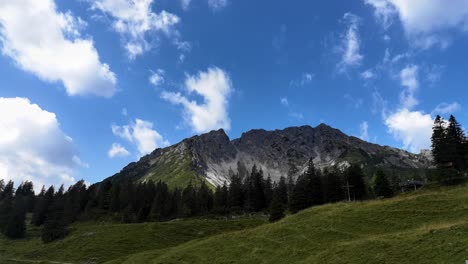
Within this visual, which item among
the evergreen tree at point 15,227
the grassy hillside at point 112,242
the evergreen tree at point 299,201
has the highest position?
the evergreen tree at point 299,201

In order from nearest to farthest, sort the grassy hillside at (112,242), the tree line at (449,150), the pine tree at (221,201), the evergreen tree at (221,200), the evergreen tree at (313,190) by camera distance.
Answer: the grassy hillside at (112,242) → the tree line at (449,150) → the evergreen tree at (313,190) → the pine tree at (221,201) → the evergreen tree at (221,200)

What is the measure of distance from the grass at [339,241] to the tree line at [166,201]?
29.3 metres

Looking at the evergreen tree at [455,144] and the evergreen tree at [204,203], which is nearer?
the evergreen tree at [455,144]

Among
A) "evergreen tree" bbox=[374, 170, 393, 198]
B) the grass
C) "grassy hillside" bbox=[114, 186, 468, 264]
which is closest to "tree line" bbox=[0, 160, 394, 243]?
"evergreen tree" bbox=[374, 170, 393, 198]

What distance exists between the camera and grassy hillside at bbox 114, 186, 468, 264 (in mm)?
32812

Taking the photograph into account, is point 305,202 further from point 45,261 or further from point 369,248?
point 45,261

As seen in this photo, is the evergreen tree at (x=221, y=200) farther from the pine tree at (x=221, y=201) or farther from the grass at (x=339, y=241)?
the grass at (x=339, y=241)

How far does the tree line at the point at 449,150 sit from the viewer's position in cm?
8393

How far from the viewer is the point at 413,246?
110ft

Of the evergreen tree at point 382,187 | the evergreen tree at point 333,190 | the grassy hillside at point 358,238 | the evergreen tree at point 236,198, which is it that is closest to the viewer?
the grassy hillside at point 358,238

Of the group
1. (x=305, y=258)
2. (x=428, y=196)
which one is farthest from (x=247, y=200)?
(x=305, y=258)

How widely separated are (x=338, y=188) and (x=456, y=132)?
132 ft

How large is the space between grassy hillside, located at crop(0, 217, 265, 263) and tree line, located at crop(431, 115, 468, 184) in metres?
52.4

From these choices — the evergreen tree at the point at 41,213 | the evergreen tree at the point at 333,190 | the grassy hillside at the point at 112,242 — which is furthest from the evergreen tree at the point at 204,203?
the evergreen tree at the point at 41,213
